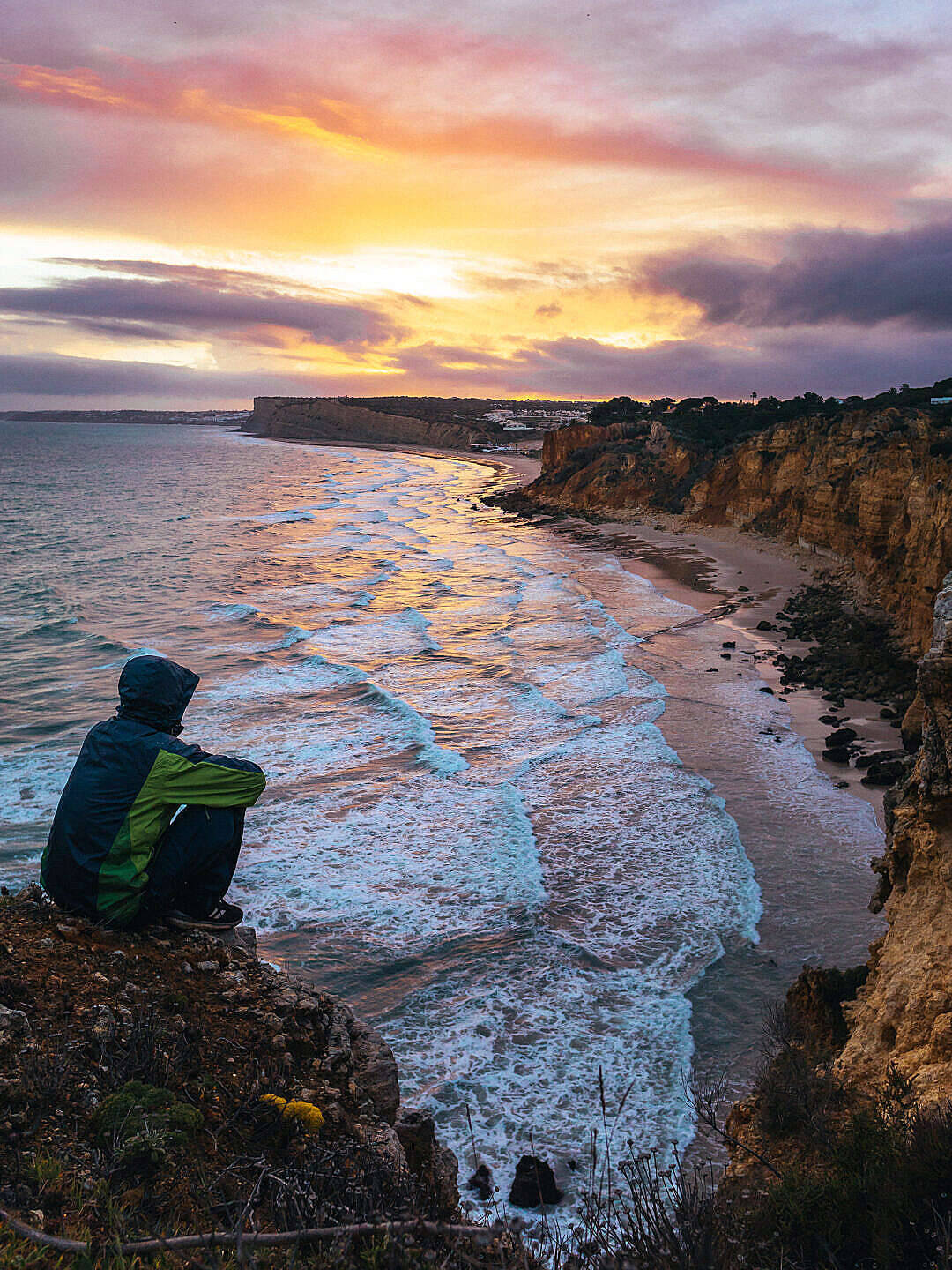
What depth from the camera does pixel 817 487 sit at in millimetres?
33250

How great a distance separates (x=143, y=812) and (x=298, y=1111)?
1.74 m

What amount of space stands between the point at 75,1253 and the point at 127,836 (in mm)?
2312

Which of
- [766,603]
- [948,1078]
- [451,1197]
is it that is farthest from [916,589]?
[451,1197]

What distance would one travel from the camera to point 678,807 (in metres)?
11.9

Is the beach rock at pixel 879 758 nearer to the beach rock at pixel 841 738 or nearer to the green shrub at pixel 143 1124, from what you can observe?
the beach rock at pixel 841 738

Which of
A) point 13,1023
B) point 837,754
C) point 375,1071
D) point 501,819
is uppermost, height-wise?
point 13,1023

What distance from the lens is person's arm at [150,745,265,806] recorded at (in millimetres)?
4598

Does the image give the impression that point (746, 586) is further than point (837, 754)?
Yes

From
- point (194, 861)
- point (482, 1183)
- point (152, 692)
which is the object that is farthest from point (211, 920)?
point (482, 1183)

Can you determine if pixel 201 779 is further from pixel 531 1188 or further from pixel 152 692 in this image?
pixel 531 1188

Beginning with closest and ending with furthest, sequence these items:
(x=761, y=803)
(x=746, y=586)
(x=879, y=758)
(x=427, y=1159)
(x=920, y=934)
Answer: (x=427, y=1159)
(x=920, y=934)
(x=761, y=803)
(x=879, y=758)
(x=746, y=586)

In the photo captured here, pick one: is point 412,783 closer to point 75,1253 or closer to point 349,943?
point 349,943

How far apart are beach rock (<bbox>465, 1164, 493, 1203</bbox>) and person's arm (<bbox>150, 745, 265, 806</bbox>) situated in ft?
9.83

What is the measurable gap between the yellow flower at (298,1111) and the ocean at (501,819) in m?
2.32
